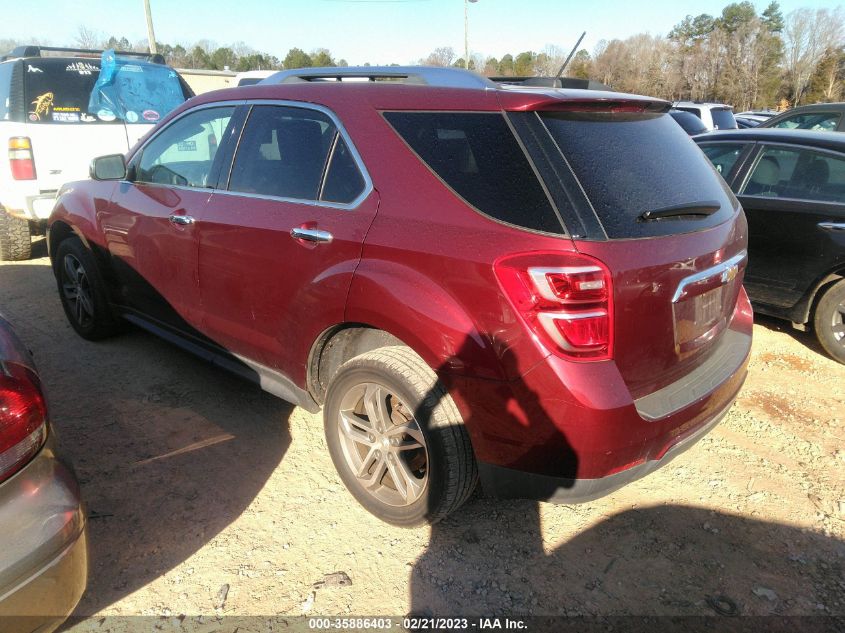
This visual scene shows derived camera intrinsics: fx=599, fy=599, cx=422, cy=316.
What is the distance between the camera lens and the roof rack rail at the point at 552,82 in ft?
8.75

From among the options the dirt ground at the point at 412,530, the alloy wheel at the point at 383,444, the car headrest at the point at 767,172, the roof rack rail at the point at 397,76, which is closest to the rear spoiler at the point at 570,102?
the roof rack rail at the point at 397,76

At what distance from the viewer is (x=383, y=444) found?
2590 mm

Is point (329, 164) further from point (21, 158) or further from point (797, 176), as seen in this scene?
point (21, 158)

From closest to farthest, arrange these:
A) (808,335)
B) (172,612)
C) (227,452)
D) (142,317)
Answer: (172,612)
(227,452)
(142,317)
(808,335)

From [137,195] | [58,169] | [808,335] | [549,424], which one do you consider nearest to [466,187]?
[549,424]

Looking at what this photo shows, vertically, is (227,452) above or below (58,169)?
below

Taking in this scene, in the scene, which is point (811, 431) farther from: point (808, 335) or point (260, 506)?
point (260, 506)

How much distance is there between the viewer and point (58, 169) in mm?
6270

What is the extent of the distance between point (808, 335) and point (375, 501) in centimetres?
412

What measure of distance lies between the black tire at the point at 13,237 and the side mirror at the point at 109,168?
346 centimetres

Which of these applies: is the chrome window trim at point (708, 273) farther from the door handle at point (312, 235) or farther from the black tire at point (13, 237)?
the black tire at point (13, 237)

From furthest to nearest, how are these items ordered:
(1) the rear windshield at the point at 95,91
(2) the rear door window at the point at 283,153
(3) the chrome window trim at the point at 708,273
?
(1) the rear windshield at the point at 95,91, (2) the rear door window at the point at 283,153, (3) the chrome window trim at the point at 708,273

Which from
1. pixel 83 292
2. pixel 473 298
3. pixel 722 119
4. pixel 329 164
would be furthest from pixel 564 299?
pixel 722 119

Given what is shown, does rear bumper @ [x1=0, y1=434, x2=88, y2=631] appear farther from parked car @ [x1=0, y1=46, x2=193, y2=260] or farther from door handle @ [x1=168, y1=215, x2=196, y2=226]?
parked car @ [x1=0, y1=46, x2=193, y2=260]
